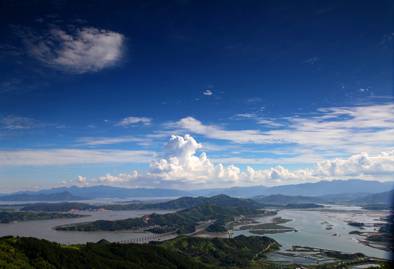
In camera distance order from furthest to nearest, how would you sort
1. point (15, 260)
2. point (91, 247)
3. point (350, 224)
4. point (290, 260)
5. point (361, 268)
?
point (350, 224) → point (290, 260) → point (361, 268) → point (91, 247) → point (15, 260)

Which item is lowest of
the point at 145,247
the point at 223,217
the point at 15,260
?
the point at 223,217

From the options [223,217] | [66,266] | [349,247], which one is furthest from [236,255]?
[223,217]

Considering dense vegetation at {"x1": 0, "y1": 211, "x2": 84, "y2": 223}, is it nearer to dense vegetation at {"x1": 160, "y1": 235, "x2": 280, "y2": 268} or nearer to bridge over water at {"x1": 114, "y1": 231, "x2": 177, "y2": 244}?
bridge over water at {"x1": 114, "y1": 231, "x2": 177, "y2": 244}

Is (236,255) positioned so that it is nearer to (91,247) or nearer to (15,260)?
(91,247)

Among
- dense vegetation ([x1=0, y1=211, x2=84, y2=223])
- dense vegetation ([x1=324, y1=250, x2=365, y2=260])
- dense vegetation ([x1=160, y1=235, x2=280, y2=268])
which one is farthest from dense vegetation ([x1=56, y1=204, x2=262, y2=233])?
dense vegetation ([x1=324, y1=250, x2=365, y2=260])

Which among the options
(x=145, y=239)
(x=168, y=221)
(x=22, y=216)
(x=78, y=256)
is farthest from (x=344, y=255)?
(x=22, y=216)

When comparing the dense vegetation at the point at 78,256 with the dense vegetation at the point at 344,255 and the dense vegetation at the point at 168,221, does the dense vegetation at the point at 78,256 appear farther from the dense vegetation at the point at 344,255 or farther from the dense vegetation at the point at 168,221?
the dense vegetation at the point at 168,221
